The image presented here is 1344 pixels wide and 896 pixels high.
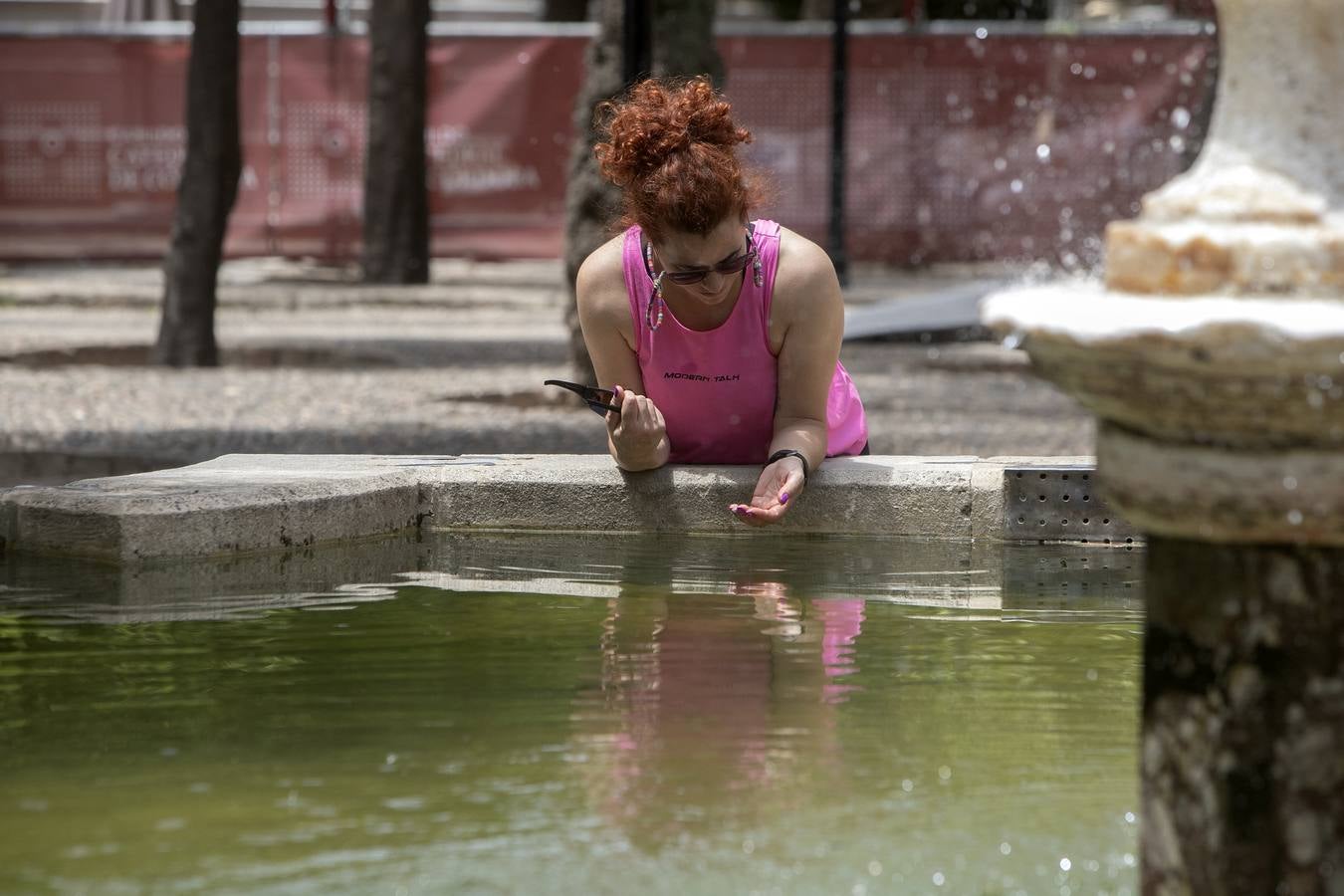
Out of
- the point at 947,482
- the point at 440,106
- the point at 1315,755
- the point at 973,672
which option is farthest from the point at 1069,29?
the point at 1315,755

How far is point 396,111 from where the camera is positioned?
1719cm

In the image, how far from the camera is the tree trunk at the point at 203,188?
38.9ft

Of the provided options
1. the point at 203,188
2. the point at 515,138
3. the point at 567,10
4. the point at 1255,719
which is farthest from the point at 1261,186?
the point at 567,10

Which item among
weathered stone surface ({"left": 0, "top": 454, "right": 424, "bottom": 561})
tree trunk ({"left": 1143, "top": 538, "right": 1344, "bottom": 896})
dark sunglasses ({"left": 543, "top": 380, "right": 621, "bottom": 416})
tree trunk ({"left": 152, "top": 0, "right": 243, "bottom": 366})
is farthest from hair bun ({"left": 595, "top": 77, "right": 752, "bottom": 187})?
tree trunk ({"left": 152, "top": 0, "right": 243, "bottom": 366})

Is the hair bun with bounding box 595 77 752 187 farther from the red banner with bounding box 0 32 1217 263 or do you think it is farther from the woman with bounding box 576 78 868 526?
the red banner with bounding box 0 32 1217 263

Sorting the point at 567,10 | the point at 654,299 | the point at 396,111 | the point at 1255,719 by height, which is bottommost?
the point at 1255,719

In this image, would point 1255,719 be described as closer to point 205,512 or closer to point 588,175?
point 205,512

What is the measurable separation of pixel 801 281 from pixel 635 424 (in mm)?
504

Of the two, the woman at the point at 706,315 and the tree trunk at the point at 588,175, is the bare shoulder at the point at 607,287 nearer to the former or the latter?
the woman at the point at 706,315

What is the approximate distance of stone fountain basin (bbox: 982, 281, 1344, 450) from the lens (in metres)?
2.10

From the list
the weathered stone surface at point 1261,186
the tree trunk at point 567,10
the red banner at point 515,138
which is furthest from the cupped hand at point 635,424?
the tree trunk at point 567,10

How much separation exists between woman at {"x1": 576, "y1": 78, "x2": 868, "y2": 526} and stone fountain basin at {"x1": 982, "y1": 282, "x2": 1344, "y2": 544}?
7.14 feet

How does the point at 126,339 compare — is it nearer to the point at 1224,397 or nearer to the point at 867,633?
the point at 867,633

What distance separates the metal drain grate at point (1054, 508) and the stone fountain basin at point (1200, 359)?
2.78 metres
